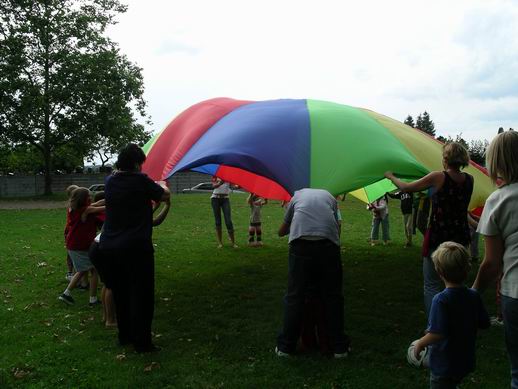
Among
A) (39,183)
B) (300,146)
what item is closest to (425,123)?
(39,183)

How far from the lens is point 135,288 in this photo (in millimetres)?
4559

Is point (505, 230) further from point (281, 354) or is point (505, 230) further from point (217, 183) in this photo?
point (217, 183)

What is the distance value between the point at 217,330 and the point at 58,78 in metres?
24.1

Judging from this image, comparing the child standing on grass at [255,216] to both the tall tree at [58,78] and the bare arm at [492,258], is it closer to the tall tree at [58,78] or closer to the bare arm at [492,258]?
the bare arm at [492,258]

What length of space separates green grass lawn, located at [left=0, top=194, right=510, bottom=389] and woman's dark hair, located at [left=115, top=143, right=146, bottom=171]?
173cm

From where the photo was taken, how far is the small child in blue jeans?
288cm

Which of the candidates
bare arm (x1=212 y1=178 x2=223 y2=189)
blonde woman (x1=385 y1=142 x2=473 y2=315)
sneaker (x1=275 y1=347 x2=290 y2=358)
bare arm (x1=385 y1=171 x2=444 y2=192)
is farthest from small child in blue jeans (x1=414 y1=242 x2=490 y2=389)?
bare arm (x1=212 y1=178 x2=223 y2=189)

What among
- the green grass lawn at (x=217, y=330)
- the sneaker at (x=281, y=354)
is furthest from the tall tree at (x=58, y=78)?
the sneaker at (x=281, y=354)

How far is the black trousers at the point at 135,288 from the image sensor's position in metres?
4.54

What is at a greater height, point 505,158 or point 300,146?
point 300,146

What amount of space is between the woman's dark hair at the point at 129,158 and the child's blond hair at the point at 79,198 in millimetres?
1827

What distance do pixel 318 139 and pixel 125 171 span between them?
2067 millimetres

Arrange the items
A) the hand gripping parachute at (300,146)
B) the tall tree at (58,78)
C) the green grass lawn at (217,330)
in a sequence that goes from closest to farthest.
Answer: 1. the green grass lawn at (217,330)
2. the hand gripping parachute at (300,146)
3. the tall tree at (58,78)

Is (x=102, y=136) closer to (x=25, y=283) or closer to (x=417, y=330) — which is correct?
(x=25, y=283)
